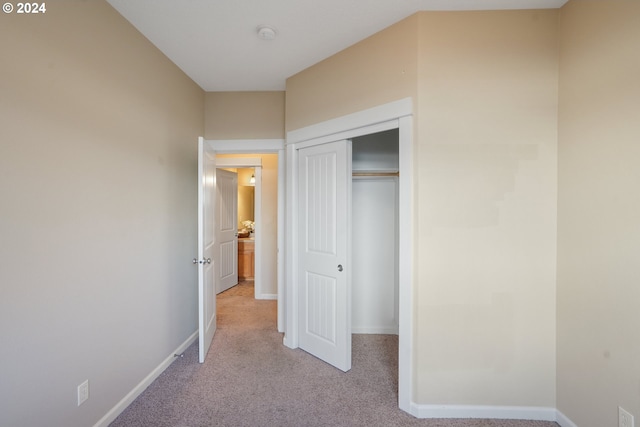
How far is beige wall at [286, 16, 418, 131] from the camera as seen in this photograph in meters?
1.92

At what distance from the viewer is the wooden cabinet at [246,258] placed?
5.47 metres

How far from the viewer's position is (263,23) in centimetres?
198

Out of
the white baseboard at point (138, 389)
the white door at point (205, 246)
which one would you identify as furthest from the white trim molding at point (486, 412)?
the white baseboard at point (138, 389)

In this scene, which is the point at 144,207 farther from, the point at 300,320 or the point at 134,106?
the point at 300,320

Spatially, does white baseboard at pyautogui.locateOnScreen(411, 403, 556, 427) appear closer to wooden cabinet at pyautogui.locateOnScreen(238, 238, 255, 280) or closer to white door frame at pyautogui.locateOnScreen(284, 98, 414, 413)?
white door frame at pyautogui.locateOnScreen(284, 98, 414, 413)

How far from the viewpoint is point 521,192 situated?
1806mm

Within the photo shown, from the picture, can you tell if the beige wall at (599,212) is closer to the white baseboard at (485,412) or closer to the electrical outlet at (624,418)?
the electrical outlet at (624,418)

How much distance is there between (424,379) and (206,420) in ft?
4.89

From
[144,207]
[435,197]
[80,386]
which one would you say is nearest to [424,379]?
[435,197]

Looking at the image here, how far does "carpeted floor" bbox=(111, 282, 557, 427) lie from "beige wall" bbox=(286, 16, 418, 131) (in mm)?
2219

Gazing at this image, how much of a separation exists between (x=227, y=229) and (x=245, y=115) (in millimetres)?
2408

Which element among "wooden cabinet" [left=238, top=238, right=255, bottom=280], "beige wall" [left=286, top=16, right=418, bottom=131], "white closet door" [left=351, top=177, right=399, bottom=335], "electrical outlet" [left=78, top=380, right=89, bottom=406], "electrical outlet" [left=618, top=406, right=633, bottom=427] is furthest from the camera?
"wooden cabinet" [left=238, top=238, right=255, bottom=280]

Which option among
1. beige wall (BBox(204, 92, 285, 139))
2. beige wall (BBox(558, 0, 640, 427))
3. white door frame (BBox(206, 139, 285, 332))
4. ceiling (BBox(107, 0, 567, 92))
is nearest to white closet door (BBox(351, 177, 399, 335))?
white door frame (BBox(206, 139, 285, 332))

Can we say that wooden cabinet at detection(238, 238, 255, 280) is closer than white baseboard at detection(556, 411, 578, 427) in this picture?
No
